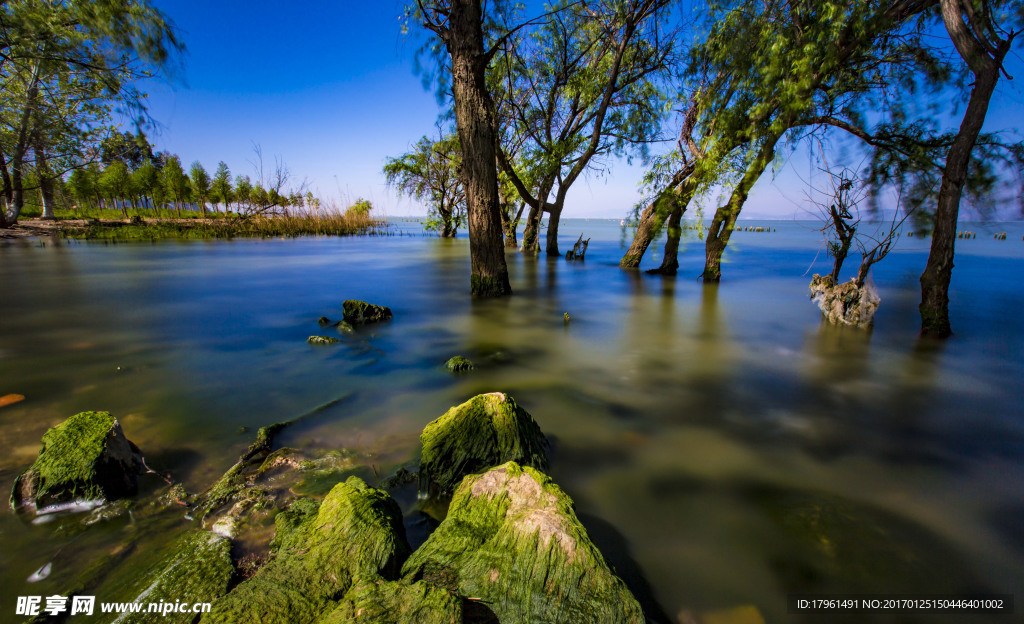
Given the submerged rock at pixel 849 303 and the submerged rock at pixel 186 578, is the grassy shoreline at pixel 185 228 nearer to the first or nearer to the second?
the submerged rock at pixel 186 578

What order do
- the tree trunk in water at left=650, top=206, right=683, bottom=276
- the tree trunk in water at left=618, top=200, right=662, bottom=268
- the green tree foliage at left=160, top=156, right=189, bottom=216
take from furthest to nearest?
the green tree foliage at left=160, top=156, right=189, bottom=216
the tree trunk in water at left=618, top=200, right=662, bottom=268
the tree trunk in water at left=650, top=206, right=683, bottom=276

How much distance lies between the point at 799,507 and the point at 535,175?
555 inches

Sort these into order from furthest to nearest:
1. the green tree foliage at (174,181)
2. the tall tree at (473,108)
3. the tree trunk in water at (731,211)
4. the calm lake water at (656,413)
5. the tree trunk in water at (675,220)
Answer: the green tree foliage at (174,181) → the tree trunk in water at (675,220) → the tree trunk in water at (731,211) → the tall tree at (473,108) → the calm lake water at (656,413)

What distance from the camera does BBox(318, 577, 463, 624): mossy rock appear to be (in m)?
1.27

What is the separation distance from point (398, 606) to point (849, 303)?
8.35 metres

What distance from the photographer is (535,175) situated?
49.1ft

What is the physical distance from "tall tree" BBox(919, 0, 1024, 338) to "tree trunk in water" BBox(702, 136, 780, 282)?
359cm

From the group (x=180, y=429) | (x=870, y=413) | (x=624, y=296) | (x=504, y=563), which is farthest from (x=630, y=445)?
(x=624, y=296)

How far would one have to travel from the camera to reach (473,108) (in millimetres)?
7367

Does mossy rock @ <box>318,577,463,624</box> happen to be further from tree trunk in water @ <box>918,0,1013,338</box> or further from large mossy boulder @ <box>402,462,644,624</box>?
tree trunk in water @ <box>918,0,1013,338</box>

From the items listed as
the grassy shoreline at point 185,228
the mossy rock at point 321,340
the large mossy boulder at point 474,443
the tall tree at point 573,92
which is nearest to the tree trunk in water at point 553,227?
the tall tree at point 573,92

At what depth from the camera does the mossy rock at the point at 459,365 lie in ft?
14.8

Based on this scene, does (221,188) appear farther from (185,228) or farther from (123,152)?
(123,152)

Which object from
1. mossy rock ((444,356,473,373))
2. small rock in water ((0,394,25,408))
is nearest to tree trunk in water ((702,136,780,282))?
mossy rock ((444,356,473,373))
